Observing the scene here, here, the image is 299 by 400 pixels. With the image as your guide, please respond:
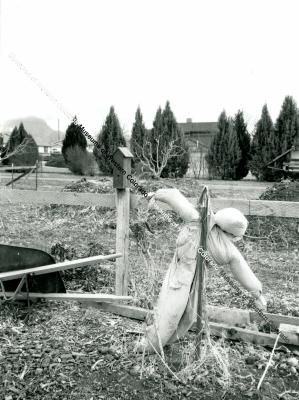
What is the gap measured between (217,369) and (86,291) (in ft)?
6.76

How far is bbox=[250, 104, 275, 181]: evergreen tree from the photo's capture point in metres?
25.2

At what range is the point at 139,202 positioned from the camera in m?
4.47

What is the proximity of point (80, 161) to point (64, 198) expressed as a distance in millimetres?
24666

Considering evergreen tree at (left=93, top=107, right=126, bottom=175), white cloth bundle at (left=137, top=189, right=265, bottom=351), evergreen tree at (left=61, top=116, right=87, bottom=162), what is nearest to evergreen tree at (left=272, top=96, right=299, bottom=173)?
evergreen tree at (left=93, top=107, right=126, bottom=175)

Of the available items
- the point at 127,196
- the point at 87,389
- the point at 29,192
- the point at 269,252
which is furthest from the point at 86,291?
the point at 269,252

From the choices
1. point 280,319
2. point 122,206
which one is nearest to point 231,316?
point 280,319

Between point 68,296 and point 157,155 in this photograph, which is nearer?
point 68,296

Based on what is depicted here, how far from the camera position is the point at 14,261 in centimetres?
419

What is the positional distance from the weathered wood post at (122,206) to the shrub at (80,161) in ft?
81.5

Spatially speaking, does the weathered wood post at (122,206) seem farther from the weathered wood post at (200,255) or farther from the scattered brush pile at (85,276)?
the weathered wood post at (200,255)

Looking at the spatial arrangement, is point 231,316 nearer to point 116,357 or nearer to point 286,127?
point 116,357

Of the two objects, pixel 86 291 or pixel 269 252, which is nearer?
pixel 86 291

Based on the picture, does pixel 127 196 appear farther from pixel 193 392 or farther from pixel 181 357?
pixel 193 392

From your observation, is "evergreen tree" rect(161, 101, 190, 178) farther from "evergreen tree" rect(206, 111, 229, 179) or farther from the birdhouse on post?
the birdhouse on post
